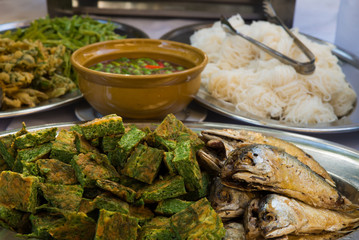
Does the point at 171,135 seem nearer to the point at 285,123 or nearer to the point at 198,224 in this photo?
the point at 198,224

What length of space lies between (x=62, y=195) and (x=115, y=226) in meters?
0.20

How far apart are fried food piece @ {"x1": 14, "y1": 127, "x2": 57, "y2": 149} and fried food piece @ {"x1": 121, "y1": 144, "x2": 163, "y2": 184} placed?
0.92 ft

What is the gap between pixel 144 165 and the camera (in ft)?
3.94

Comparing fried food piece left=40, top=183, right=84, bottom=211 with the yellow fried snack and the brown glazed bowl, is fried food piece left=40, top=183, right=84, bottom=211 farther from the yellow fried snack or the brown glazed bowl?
the yellow fried snack

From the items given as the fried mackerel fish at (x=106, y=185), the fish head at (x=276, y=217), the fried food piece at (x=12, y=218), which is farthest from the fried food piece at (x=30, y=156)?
the fish head at (x=276, y=217)

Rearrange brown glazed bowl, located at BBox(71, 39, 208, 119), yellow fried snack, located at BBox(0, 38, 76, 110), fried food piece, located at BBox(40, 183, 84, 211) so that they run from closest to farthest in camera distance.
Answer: fried food piece, located at BBox(40, 183, 84, 211) < brown glazed bowl, located at BBox(71, 39, 208, 119) < yellow fried snack, located at BBox(0, 38, 76, 110)

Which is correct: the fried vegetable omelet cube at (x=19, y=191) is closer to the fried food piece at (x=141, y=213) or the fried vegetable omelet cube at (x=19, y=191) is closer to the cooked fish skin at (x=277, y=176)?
the fried food piece at (x=141, y=213)

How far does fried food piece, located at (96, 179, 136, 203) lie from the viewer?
1129mm

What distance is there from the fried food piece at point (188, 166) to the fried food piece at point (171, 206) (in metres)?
0.07

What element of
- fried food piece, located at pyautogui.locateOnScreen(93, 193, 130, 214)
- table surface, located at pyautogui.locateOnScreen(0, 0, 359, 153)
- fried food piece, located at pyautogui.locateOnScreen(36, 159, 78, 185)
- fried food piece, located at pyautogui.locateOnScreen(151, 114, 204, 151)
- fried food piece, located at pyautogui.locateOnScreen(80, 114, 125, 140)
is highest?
fried food piece, located at pyautogui.locateOnScreen(80, 114, 125, 140)

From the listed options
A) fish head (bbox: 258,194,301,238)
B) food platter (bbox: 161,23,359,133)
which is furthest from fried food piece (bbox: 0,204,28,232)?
food platter (bbox: 161,23,359,133)

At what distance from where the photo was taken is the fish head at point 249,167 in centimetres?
115

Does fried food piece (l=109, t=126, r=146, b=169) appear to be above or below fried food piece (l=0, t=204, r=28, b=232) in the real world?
above

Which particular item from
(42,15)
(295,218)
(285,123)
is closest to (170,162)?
(295,218)
